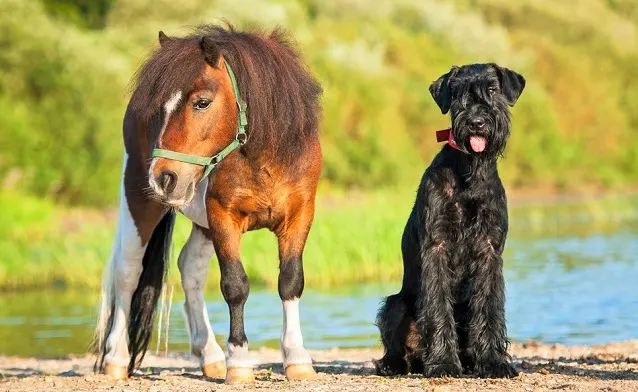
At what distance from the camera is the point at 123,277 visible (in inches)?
348

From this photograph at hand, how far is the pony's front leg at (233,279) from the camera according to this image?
725 cm

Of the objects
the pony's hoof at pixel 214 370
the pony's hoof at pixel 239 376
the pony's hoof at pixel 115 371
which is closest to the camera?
the pony's hoof at pixel 239 376

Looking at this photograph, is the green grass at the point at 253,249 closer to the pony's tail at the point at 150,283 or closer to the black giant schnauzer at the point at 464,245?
the pony's tail at the point at 150,283

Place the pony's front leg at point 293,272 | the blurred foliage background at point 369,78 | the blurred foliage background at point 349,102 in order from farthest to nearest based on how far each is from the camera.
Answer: the blurred foliage background at point 369,78, the blurred foliage background at point 349,102, the pony's front leg at point 293,272

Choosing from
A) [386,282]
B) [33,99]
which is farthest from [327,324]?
[33,99]

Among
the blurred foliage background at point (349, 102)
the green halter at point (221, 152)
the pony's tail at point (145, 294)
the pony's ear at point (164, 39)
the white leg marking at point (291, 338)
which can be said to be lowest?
the white leg marking at point (291, 338)

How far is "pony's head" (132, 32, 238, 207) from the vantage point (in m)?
6.85

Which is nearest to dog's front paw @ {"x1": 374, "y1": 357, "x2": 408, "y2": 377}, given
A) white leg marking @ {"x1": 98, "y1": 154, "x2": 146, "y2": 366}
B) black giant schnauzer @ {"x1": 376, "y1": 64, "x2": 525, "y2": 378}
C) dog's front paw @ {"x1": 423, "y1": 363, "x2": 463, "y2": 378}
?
black giant schnauzer @ {"x1": 376, "y1": 64, "x2": 525, "y2": 378}

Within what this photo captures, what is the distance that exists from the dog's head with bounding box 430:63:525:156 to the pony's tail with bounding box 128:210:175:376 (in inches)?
114

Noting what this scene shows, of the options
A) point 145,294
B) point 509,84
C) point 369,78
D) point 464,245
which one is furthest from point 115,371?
point 369,78

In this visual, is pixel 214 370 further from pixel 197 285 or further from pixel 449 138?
pixel 449 138

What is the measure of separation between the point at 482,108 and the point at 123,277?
3.40 m

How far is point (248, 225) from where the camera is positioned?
24.3ft

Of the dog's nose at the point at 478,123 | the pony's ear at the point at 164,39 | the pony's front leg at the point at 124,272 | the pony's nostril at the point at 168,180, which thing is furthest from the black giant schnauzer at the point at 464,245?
the pony's front leg at the point at 124,272
